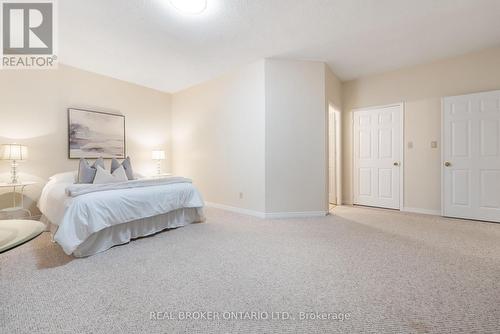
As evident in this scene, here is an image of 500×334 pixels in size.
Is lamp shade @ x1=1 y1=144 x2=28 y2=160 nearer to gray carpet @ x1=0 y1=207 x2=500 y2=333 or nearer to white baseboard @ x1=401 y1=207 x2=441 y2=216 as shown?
gray carpet @ x1=0 y1=207 x2=500 y2=333

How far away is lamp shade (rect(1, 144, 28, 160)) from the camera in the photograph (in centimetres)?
301

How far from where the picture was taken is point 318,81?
3709 mm

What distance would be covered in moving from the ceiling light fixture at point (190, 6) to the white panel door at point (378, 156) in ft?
11.6

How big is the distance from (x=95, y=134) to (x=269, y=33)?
3.52m

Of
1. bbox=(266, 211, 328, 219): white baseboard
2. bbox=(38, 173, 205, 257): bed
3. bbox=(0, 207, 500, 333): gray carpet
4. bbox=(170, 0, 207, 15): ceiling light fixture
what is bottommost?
bbox=(0, 207, 500, 333): gray carpet

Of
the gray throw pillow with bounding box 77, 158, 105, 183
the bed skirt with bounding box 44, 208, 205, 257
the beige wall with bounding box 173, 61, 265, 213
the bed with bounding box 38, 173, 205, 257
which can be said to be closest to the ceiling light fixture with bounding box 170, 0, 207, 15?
the beige wall with bounding box 173, 61, 265, 213

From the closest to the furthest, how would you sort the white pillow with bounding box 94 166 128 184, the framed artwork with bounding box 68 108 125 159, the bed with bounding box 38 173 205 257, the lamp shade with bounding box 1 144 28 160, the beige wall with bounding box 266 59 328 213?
the bed with bounding box 38 173 205 257 → the lamp shade with bounding box 1 144 28 160 → the white pillow with bounding box 94 166 128 184 → the beige wall with bounding box 266 59 328 213 → the framed artwork with bounding box 68 108 125 159

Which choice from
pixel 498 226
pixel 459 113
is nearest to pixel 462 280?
pixel 498 226

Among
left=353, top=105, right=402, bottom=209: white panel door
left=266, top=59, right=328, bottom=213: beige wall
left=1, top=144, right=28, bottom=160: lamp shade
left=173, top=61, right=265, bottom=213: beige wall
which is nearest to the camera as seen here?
left=1, top=144, right=28, bottom=160: lamp shade

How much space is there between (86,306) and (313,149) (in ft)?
10.9

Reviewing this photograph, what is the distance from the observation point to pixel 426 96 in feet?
12.7

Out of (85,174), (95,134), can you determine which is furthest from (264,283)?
(95,134)

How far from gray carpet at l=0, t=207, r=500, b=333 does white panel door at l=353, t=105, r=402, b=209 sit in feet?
4.91

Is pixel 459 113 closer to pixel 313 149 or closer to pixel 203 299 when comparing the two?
pixel 313 149
